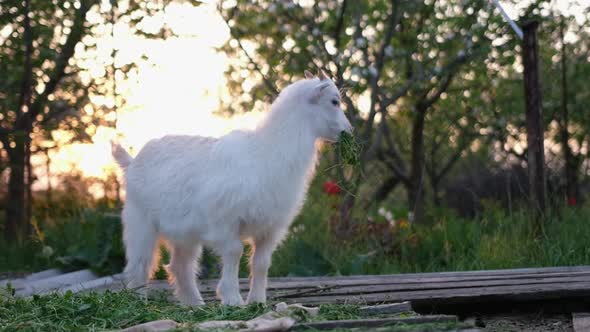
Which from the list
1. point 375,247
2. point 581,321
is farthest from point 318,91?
point 375,247

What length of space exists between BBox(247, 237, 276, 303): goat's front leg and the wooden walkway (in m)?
0.16

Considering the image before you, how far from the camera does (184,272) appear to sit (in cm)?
589

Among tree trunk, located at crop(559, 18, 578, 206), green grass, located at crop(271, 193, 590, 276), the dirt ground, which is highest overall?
tree trunk, located at crop(559, 18, 578, 206)

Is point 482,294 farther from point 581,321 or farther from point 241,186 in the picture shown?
point 241,186

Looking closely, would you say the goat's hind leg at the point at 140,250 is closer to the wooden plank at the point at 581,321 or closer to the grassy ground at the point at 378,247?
the grassy ground at the point at 378,247

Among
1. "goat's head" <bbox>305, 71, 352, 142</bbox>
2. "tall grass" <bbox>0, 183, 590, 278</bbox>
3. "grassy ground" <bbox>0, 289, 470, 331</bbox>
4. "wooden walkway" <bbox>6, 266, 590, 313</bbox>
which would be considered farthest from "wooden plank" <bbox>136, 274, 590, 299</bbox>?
"tall grass" <bbox>0, 183, 590, 278</bbox>

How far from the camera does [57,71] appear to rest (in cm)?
815

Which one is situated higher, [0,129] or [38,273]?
[0,129]

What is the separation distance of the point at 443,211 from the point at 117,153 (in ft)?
17.7

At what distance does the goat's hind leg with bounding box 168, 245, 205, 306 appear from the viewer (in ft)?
19.1

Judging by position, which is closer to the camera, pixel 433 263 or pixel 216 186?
pixel 216 186

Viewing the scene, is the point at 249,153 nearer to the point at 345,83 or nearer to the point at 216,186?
the point at 216,186

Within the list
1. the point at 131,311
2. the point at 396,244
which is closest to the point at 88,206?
the point at 396,244

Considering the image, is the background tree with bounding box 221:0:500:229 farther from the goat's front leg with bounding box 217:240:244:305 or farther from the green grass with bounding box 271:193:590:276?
the goat's front leg with bounding box 217:240:244:305
